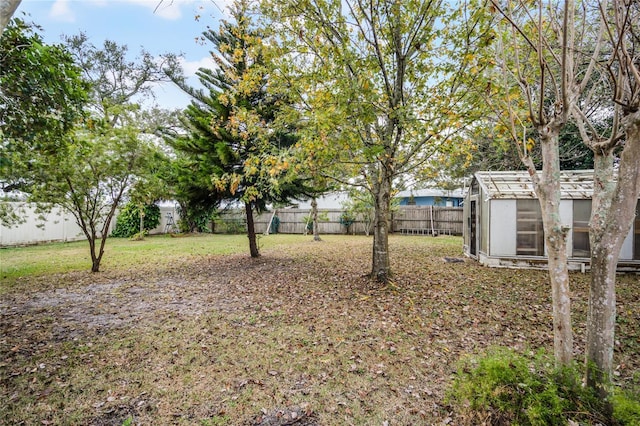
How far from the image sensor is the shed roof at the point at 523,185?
24.7 feet

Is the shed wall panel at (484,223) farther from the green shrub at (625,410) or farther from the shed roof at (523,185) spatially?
the green shrub at (625,410)

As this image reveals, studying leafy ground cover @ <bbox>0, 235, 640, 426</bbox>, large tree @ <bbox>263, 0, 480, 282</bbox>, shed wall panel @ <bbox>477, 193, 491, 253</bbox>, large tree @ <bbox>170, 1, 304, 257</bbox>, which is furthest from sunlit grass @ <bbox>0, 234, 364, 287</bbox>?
shed wall panel @ <bbox>477, 193, 491, 253</bbox>

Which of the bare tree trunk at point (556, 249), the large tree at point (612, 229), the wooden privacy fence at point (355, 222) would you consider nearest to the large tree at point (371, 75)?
the bare tree trunk at point (556, 249)

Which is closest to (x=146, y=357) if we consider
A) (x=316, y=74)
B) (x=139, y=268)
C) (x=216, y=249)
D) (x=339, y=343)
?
(x=339, y=343)

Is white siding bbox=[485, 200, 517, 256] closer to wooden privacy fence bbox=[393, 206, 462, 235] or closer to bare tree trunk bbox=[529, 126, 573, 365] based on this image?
bare tree trunk bbox=[529, 126, 573, 365]

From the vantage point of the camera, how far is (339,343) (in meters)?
3.56

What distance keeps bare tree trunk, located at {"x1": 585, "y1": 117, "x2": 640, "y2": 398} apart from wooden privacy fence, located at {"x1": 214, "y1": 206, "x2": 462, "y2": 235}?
1540 centimetres

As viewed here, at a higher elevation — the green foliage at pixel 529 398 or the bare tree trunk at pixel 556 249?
the bare tree trunk at pixel 556 249

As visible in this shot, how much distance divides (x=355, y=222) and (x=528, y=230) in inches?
428

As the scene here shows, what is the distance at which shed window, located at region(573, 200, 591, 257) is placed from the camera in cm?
738

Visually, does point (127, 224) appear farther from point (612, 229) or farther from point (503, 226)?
point (612, 229)

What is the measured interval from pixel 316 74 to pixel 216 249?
8.43 m

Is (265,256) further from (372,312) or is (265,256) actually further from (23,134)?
(23,134)

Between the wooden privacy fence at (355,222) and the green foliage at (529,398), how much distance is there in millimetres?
15329
